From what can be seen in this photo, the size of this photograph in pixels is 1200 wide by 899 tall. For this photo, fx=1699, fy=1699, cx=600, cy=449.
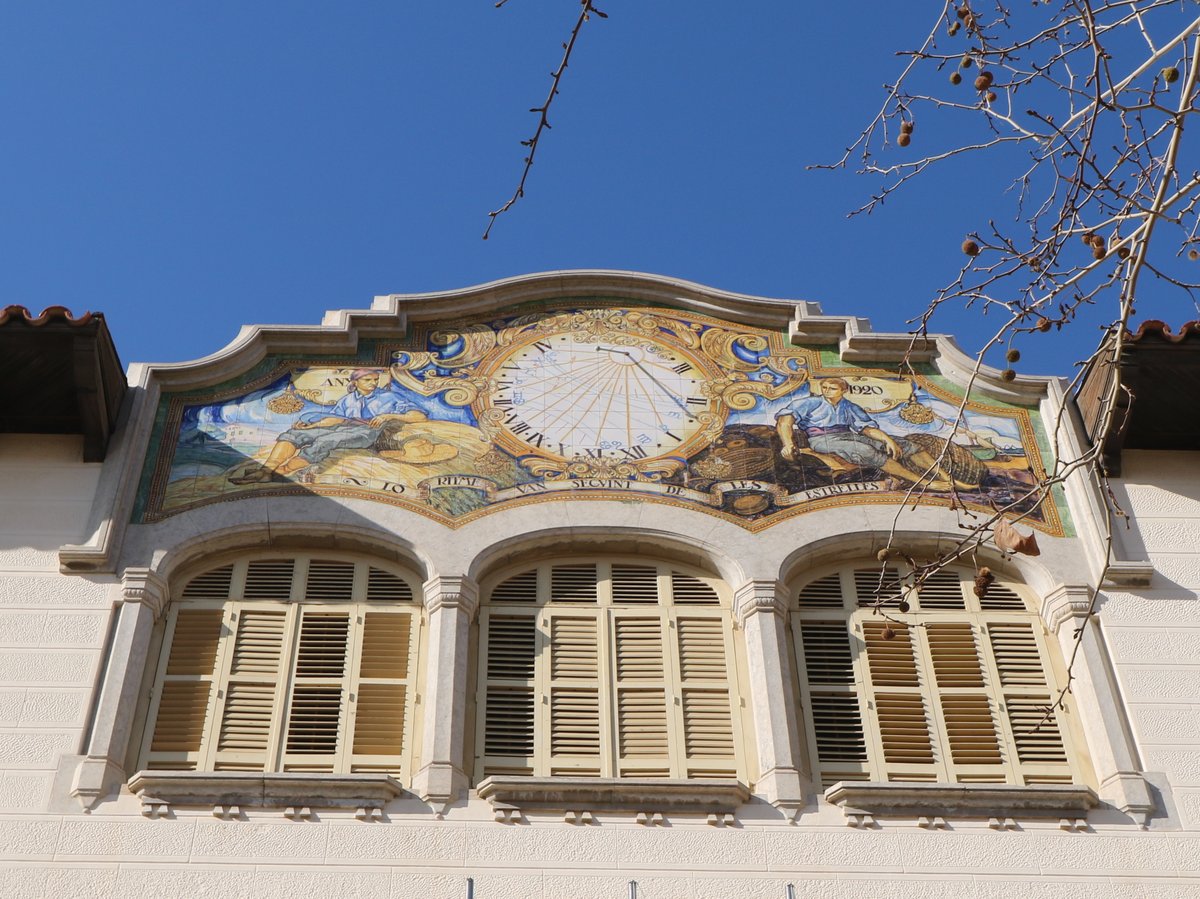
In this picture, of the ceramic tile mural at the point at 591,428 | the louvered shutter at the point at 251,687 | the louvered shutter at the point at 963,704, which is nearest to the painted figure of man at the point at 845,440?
the ceramic tile mural at the point at 591,428

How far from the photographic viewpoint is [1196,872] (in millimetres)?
10922

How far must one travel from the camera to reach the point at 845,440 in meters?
13.9

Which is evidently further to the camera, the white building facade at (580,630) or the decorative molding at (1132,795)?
the decorative molding at (1132,795)

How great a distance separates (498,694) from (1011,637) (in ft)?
12.6

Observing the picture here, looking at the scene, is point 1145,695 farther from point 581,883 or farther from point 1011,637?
point 581,883

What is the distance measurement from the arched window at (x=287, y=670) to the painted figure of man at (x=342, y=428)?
831 millimetres

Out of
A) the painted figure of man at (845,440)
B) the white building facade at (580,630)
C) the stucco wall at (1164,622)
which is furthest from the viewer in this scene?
the painted figure of man at (845,440)

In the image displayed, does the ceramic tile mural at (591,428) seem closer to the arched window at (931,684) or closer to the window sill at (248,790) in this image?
the arched window at (931,684)

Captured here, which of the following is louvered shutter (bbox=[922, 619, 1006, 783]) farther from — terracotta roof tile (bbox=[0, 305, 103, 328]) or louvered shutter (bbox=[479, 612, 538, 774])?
terracotta roof tile (bbox=[0, 305, 103, 328])

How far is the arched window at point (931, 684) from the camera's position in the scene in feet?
38.7

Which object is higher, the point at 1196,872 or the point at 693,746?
the point at 693,746

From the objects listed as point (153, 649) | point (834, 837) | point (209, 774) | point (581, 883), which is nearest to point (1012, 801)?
point (834, 837)

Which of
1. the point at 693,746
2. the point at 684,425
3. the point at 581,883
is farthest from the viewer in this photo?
the point at 684,425

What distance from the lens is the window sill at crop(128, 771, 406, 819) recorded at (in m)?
11.0
